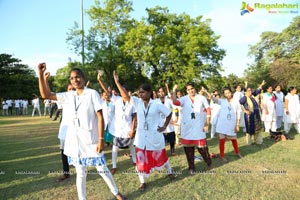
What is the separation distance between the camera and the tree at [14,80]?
33.1 meters

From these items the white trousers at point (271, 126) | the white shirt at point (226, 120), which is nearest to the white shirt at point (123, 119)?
the white shirt at point (226, 120)

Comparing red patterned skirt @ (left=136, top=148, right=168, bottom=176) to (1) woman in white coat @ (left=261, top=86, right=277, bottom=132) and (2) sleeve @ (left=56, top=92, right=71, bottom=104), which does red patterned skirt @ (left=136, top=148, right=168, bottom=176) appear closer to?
(2) sleeve @ (left=56, top=92, right=71, bottom=104)

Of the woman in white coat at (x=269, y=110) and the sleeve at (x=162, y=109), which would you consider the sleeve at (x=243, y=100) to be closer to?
the woman in white coat at (x=269, y=110)

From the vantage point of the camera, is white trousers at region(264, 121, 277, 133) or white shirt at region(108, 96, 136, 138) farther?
white trousers at region(264, 121, 277, 133)

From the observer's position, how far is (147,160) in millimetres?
4516

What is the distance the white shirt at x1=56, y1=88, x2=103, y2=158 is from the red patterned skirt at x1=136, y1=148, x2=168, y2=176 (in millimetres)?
1093

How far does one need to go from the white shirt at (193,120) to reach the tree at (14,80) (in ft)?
103

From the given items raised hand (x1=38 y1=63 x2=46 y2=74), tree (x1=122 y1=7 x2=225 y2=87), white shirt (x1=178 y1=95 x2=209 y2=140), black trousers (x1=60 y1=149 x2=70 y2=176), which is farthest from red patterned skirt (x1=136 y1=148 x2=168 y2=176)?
tree (x1=122 y1=7 x2=225 y2=87)

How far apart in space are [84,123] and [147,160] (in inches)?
60.7

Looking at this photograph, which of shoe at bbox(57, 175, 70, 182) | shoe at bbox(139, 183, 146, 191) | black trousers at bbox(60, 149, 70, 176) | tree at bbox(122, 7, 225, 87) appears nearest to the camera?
shoe at bbox(139, 183, 146, 191)

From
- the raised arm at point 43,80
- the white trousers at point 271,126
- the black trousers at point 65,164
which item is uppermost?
the raised arm at point 43,80

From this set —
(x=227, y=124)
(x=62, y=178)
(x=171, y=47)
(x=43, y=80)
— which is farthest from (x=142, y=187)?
(x=171, y=47)

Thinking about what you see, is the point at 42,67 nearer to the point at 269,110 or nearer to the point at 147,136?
the point at 147,136

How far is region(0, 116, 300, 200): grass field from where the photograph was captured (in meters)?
4.29
